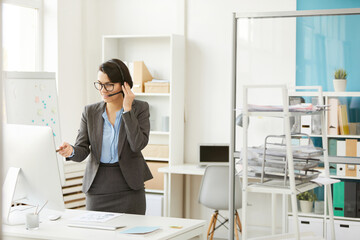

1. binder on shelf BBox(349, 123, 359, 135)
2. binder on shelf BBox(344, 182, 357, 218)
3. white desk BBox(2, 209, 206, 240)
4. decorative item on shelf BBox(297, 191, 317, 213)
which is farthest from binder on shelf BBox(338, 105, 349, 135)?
white desk BBox(2, 209, 206, 240)

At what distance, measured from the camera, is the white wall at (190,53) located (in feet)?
17.6

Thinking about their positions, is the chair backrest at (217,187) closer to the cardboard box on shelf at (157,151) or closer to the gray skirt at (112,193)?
the cardboard box on shelf at (157,151)

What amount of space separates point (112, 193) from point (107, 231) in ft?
1.39

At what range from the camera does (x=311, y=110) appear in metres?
2.59

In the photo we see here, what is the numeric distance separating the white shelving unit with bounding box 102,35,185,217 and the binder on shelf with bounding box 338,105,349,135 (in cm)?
227

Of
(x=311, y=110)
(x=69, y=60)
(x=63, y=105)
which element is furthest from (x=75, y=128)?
(x=311, y=110)

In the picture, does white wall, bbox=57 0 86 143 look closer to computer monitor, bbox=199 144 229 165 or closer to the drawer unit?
computer monitor, bbox=199 144 229 165

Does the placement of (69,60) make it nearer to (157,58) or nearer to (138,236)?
(157,58)

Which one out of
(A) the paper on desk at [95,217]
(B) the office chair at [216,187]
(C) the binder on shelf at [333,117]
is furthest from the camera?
(B) the office chair at [216,187]

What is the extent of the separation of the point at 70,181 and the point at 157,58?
1631 millimetres

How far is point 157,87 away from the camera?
17.4 feet

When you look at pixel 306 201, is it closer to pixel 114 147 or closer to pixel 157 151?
pixel 114 147

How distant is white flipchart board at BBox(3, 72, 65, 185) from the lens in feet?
12.6

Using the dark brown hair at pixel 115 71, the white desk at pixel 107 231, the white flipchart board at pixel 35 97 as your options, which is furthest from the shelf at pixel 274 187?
the white flipchart board at pixel 35 97
